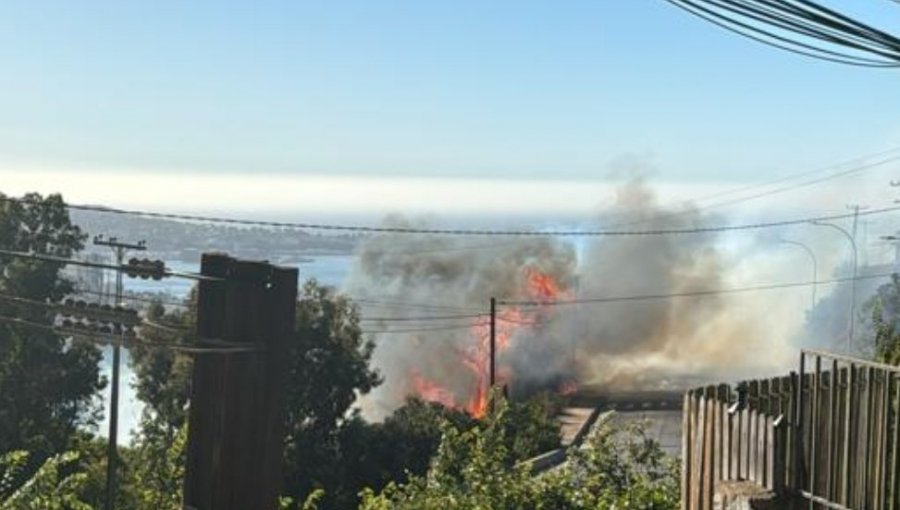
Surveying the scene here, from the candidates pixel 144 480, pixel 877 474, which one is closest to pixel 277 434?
pixel 877 474

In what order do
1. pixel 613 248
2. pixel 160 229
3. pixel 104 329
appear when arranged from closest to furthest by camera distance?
pixel 104 329
pixel 160 229
pixel 613 248

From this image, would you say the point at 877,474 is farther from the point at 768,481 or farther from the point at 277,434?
the point at 277,434

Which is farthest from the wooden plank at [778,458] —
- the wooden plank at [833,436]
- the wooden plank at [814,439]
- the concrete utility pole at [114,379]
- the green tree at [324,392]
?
the green tree at [324,392]

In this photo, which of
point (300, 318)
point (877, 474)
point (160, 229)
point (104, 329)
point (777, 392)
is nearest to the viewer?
point (877, 474)

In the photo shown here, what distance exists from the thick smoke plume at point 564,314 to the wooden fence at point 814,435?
198 feet

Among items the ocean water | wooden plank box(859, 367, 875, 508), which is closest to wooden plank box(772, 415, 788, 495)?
wooden plank box(859, 367, 875, 508)

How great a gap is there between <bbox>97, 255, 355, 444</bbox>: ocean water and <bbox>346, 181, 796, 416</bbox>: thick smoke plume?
265 inches

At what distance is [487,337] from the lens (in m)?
73.3

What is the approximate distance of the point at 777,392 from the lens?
24.3ft

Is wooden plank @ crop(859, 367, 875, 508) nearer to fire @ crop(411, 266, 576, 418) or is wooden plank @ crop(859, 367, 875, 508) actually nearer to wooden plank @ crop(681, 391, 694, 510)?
wooden plank @ crop(681, 391, 694, 510)

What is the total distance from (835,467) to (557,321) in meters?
69.1

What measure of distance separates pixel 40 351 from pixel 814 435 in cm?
3219

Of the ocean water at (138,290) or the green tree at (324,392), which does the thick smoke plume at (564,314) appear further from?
the green tree at (324,392)

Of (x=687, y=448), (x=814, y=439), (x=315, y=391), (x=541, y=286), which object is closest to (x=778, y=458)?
(x=814, y=439)
